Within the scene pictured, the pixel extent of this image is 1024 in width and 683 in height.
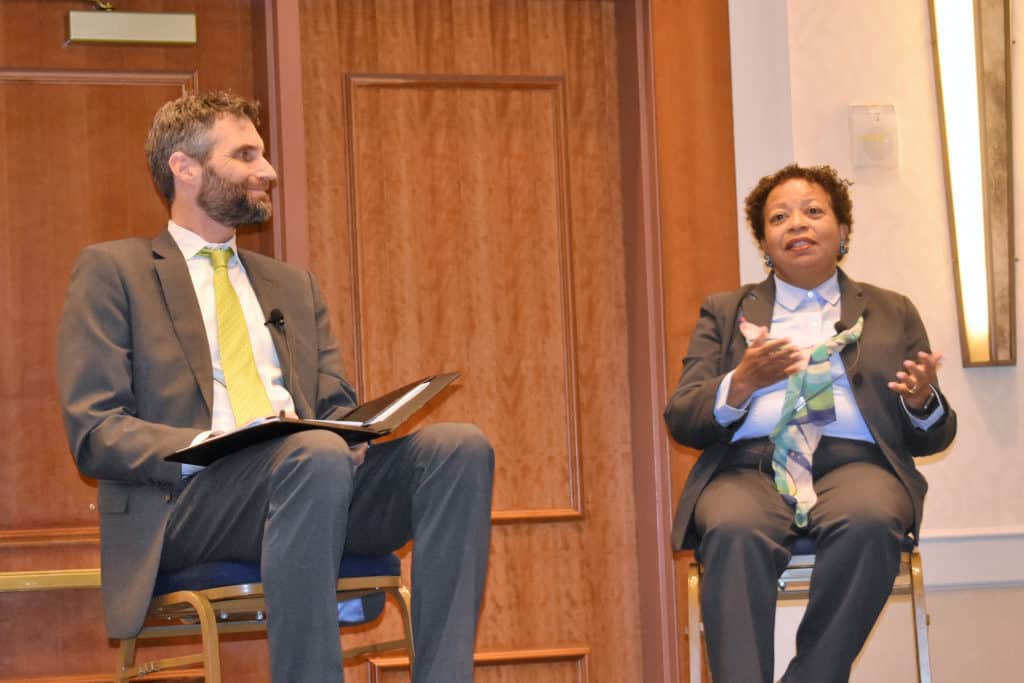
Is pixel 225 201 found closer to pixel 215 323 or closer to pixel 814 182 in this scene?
pixel 215 323

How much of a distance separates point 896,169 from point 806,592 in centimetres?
153

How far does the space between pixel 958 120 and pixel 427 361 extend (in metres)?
1.69

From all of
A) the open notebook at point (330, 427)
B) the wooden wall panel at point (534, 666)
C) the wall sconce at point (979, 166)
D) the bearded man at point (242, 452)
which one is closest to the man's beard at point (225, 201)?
the bearded man at point (242, 452)

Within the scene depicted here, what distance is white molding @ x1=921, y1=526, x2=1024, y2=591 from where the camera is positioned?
377cm

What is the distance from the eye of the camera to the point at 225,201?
9.86 feet

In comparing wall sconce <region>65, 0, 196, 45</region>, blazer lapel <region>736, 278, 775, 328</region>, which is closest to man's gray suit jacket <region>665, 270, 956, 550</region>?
blazer lapel <region>736, 278, 775, 328</region>

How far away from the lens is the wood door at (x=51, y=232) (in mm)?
3520

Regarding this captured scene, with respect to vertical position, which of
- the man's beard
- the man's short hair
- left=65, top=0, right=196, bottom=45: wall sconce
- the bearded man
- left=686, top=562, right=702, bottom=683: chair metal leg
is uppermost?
left=65, top=0, right=196, bottom=45: wall sconce

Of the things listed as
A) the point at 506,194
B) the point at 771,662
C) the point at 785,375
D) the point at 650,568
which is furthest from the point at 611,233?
the point at 771,662

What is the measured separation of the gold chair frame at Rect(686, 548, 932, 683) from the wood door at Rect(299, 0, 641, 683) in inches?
37.7

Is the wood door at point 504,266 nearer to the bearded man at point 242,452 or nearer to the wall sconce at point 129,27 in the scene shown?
the wall sconce at point 129,27

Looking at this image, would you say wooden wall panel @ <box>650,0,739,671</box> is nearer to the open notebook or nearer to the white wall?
the white wall

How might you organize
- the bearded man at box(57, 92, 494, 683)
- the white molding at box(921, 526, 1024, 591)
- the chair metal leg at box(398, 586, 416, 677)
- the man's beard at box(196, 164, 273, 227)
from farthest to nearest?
1. the white molding at box(921, 526, 1024, 591)
2. the man's beard at box(196, 164, 273, 227)
3. the chair metal leg at box(398, 586, 416, 677)
4. the bearded man at box(57, 92, 494, 683)

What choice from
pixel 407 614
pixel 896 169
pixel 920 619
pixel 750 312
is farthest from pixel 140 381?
pixel 896 169
